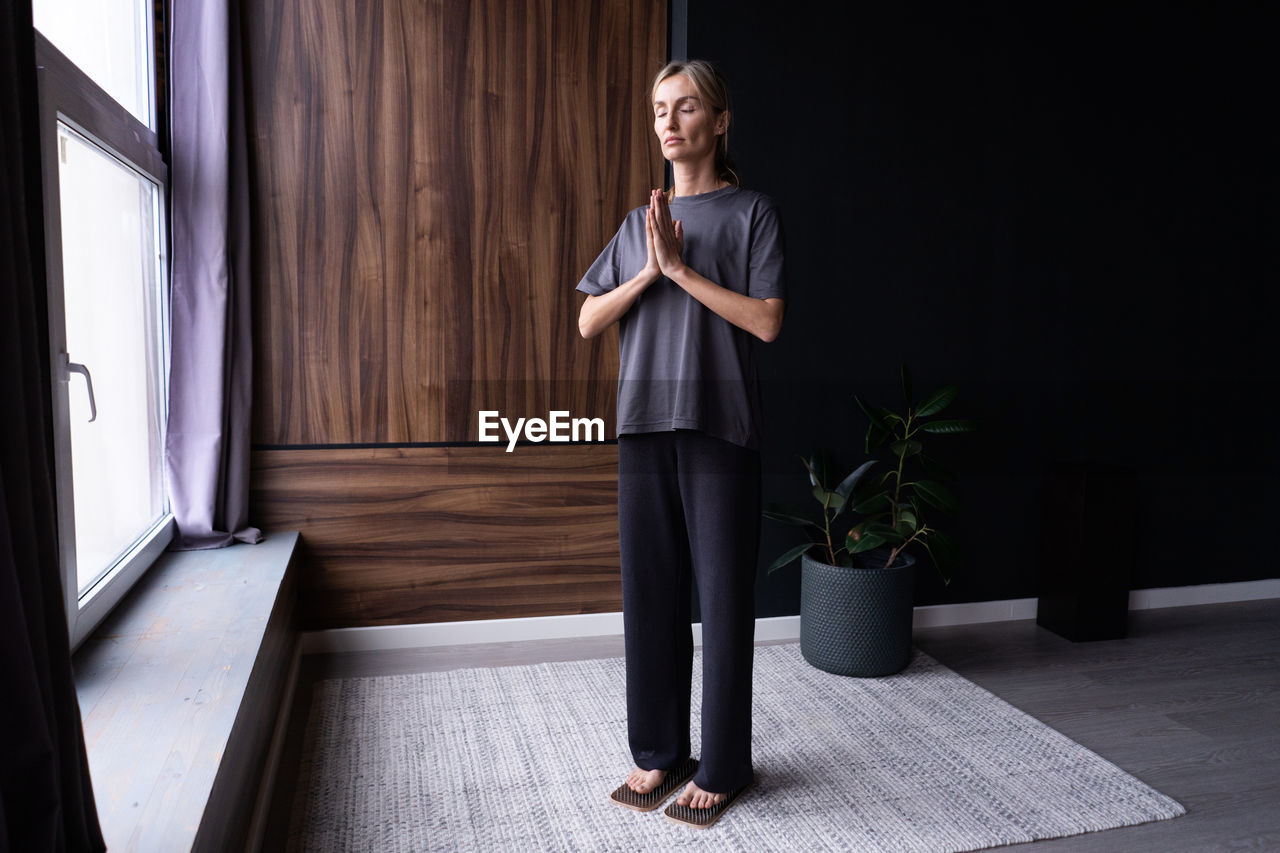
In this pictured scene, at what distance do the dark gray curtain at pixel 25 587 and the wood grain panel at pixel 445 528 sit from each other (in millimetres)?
1853

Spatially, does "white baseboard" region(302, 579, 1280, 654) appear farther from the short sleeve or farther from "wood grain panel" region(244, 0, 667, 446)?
the short sleeve

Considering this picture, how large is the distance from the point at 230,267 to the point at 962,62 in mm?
2469

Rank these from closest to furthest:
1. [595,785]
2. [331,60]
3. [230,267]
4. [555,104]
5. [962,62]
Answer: [595,785] → [230,267] → [331,60] → [555,104] → [962,62]

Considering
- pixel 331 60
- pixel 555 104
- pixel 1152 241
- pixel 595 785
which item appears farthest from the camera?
pixel 1152 241

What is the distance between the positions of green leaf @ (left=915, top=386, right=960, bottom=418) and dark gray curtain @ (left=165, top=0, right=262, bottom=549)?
2.07 meters

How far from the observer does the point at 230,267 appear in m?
2.56

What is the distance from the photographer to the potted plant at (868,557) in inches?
107

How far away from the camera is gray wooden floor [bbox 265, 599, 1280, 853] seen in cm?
192

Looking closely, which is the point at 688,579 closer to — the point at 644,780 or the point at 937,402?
the point at 644,780

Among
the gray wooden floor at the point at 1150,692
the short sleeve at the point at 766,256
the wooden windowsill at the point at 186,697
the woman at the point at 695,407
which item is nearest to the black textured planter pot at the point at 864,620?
the gray wooden floor at the point at 1150,692

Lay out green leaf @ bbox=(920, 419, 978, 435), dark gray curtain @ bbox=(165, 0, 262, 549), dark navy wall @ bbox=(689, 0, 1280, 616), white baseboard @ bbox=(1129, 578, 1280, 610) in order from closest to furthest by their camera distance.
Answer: dark gray curtain @ bbox=(165, 0, 262, 549) → green leaf @ bbox=(920, 419, 978, 435) → dark navy wall @ bbox=(689, 0, 1280, 616) → white baseboard @ bbox=(1129, 578, 1280, 610)

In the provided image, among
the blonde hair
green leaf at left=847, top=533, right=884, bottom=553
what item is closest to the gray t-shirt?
the blonde hair

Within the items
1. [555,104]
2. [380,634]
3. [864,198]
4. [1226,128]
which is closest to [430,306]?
[555,104]

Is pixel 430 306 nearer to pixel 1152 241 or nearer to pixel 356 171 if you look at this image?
pixel 356 171
